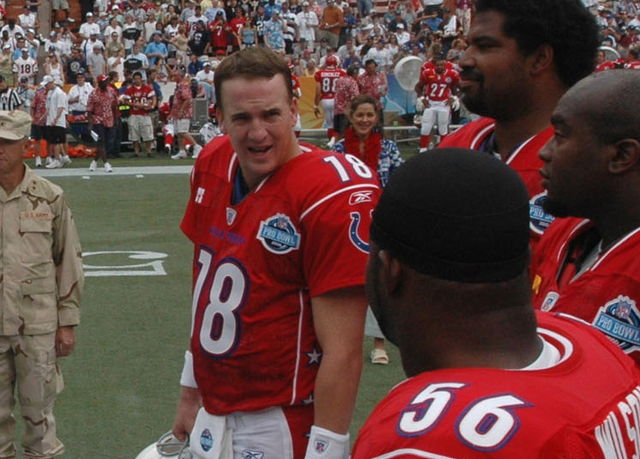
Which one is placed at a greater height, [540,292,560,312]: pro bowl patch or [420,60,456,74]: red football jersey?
[540,292,560,312]: pro bowl patch

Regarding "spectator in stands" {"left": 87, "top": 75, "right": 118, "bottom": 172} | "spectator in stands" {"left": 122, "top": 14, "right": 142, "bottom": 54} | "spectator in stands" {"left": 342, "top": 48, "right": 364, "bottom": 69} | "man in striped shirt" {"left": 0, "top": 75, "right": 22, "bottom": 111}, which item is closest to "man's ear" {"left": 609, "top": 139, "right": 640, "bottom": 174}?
"spectator in stands" {"left": 87, "top": 75, "right": 118, "bottom": 172}

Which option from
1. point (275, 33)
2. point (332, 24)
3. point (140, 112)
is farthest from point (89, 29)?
point (140, 112)

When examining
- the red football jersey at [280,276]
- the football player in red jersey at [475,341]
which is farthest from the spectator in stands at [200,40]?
the football player in red jersey at [475,341]

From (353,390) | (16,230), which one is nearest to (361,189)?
(353,390)

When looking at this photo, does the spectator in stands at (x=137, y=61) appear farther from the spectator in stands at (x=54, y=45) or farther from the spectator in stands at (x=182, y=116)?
the spectator in stands at (x=182, y=116)

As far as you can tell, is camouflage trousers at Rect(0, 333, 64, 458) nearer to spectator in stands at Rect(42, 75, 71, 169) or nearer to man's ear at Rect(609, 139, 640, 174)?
man's ear at Rect(609, 139, 640, 174)

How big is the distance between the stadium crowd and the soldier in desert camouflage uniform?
50.5ft

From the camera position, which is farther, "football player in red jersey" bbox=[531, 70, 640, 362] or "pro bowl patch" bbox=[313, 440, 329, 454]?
"pro bowl patch" bbox=[313, 440, 329, 454]

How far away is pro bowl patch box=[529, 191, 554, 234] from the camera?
3186 millimetres

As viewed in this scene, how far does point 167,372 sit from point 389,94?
756 inches

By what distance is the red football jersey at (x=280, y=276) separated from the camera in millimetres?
3463

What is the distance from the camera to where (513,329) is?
5.81ft

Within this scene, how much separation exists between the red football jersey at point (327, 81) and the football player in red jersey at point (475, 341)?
80.1 ft

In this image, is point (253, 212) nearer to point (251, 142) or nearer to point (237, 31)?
point (251, 142)
